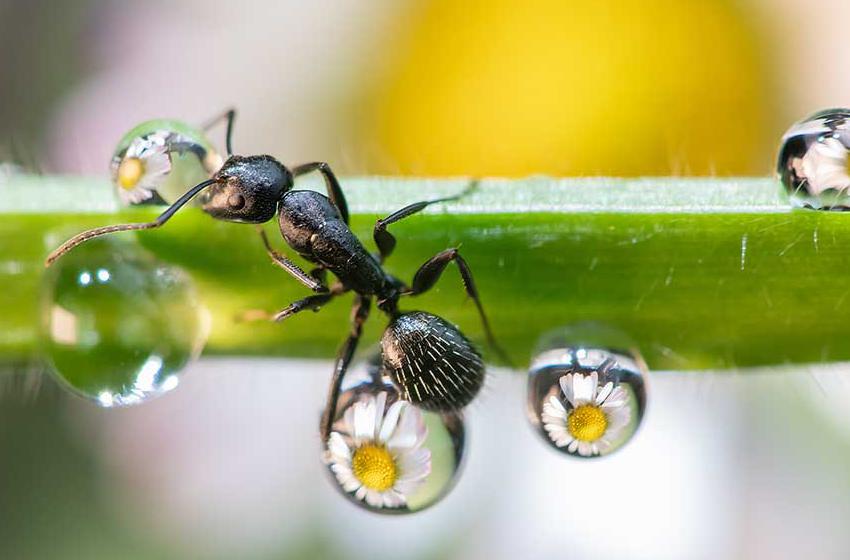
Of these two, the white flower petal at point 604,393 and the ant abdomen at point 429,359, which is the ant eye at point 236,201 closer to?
the ant abdomen at point 429,359

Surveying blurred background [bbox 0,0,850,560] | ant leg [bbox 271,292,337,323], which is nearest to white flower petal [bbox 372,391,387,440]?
ant leg [bbox 271,292,337,323]

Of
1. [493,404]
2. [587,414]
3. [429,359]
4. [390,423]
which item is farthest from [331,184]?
[493,404]

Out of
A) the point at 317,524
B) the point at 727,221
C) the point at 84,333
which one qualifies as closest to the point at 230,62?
the point at 317,524

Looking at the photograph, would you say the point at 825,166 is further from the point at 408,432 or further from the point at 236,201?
the point at 236,201

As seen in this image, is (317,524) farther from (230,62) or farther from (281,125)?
(230,62)

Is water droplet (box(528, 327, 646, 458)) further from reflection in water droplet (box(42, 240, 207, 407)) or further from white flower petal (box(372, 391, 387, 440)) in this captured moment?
reflection in water droplet (box(42, 240, 207, 407))

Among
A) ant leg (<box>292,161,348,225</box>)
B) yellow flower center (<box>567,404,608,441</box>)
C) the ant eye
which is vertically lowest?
yellow flower center (<box>567,404,608,441</box>)

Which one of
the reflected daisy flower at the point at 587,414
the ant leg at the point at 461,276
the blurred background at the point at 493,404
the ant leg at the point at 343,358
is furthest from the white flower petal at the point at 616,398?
the blurred background at the point at 493,404
